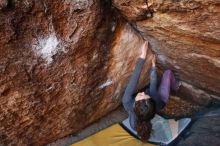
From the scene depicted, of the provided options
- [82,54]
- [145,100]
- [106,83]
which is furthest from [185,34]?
[106,83]

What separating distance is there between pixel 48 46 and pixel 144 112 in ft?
3.24

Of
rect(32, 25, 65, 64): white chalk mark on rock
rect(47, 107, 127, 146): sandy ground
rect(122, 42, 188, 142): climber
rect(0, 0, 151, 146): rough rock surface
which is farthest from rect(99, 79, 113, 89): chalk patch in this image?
rect(32, 25, 65, 64): white chalk mark on rock

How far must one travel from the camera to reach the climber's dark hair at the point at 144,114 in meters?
2.78

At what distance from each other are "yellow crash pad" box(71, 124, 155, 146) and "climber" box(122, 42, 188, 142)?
1.07 feet

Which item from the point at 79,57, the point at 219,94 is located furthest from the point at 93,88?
the point at 219,94

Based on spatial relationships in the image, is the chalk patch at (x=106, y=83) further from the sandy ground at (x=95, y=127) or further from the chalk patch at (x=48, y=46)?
the chalk patch at (x=48, y=46)

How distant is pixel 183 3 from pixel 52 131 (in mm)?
1877

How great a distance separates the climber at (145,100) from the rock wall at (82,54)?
14 cm

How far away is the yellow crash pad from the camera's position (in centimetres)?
355

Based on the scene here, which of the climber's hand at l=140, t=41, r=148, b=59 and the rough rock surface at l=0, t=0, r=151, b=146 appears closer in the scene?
the rough rock surface at l=0, t=0, r=151, b=146

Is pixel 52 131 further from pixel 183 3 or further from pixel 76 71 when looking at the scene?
pixel 183 3

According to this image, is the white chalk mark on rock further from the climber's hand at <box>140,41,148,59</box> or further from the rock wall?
the climber's hand at <box>140,41,148,59</box>

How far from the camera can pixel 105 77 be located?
3.34 metres

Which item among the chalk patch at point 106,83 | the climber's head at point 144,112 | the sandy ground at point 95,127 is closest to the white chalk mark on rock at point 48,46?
the chalk patch at point 106,83
